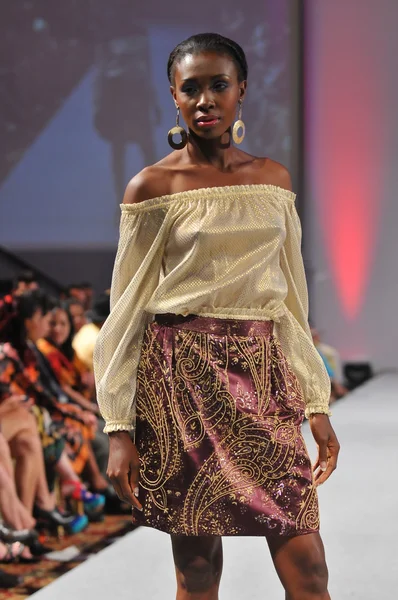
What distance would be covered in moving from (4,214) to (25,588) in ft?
20.5

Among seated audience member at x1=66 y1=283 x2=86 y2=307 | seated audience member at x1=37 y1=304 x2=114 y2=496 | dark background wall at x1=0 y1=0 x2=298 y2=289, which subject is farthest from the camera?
dark background wall at x1=0 y1=0 x2=298 y2=289

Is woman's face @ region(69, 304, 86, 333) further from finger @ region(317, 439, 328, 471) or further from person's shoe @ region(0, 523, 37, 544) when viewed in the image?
finger @ region(317, 439, 328, 471)

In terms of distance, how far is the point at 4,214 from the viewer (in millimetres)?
9102

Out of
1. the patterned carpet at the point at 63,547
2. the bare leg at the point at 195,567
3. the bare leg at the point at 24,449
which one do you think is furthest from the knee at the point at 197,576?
the bare leg at the point at 24,449

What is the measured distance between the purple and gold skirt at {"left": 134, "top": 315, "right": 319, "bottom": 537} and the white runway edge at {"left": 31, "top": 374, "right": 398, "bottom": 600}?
39.1 inches

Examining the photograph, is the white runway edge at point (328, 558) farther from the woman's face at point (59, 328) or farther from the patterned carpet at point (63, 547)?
the woman's face at point (59, 328)

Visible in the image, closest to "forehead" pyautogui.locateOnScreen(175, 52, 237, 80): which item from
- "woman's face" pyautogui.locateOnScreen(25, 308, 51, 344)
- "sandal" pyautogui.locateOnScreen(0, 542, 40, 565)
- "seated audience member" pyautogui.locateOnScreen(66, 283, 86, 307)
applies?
"sandal" pyautogui.locateOnScreen(0, 542, 40, 565)

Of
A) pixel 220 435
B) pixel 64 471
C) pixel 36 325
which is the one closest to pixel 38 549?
pixel 64 471

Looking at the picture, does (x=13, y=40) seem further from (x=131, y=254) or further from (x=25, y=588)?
(x=131, y=254)

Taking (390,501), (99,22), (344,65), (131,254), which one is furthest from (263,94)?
(131,254)

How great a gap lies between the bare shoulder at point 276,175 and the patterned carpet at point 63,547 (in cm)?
180

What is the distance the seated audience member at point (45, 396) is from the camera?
392 centimetres

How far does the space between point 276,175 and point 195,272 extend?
0.23m

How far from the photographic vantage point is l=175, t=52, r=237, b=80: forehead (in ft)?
5.60
